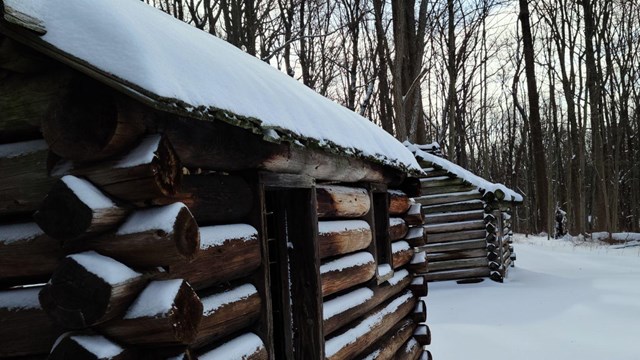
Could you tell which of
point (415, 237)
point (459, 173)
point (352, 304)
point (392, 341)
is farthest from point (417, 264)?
point (459, 173)

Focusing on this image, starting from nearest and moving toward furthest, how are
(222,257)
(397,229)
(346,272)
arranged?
(222,257) → (346,272) → (397,229)

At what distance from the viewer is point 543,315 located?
31.1ft

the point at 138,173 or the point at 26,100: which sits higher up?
the point at 26,100

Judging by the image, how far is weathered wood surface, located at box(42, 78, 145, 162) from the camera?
6.27 feet

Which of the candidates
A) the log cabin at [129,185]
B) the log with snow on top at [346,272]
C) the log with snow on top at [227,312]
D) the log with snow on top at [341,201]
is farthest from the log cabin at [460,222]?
the log with snow on top at [227,312]

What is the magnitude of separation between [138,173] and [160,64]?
0.43 m

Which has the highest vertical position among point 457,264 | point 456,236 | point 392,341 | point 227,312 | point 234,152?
point 234,152

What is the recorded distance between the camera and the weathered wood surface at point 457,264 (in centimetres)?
1365

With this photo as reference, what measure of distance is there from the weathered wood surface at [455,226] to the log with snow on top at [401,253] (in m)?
6.91

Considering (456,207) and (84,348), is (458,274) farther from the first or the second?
(84,348)

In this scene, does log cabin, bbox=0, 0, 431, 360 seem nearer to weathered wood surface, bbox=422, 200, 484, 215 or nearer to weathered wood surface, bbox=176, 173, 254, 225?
weathered wood surface, bbox=176, 173, 254, 225

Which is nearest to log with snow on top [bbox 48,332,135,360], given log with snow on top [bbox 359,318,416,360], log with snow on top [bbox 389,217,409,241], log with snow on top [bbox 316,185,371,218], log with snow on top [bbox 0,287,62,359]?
log with snow on top [bbox 0,287,62,359]

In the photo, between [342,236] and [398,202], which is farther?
[398,202]

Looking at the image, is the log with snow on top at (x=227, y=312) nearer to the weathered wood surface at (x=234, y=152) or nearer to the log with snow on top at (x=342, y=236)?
the weathered wood surface at (x=234, y=152)
